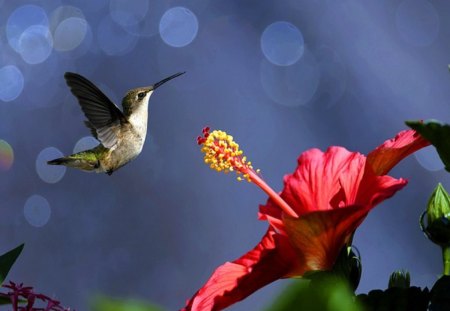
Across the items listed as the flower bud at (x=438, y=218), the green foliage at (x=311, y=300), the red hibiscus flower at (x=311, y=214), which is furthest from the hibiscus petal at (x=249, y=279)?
the green foliage at (x=311, y=300)

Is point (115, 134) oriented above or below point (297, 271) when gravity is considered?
above

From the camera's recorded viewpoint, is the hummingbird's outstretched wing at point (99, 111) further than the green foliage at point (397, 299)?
Yes

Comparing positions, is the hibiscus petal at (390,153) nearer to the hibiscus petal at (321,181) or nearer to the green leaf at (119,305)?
the hibiscus petal at (321,181)

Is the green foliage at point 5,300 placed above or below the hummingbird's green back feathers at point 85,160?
below

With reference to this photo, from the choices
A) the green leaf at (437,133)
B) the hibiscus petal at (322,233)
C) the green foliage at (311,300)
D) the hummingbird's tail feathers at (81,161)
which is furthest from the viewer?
the hummingbird's tail feathers at (81,161)

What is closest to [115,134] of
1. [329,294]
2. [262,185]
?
[262,185]

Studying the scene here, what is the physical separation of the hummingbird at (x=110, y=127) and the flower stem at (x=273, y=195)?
2.52 ft

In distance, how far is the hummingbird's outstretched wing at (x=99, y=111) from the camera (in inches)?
48.9

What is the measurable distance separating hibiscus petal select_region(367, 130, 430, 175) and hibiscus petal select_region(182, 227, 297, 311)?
9 centimetres

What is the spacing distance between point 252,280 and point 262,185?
0.10 meters

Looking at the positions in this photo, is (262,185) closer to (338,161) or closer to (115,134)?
(338,161)

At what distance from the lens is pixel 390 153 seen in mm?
448

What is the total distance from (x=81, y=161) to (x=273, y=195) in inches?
38.0

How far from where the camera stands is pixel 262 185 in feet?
1.73
